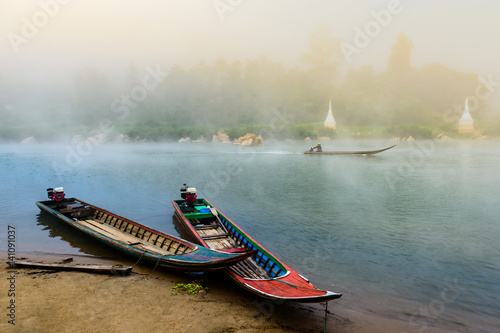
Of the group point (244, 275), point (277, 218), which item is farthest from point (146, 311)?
point (277, 218)

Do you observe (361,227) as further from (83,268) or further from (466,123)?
(466,123)

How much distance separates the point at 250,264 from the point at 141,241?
541 centimetres

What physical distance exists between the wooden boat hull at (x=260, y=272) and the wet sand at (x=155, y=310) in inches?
32.5

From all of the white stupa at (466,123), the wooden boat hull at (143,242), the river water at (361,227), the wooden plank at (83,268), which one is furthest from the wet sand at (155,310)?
the white stupa at (466,123)

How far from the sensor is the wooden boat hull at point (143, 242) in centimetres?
997

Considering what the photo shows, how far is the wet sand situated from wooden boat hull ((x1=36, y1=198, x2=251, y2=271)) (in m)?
0.92

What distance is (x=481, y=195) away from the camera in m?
28.7

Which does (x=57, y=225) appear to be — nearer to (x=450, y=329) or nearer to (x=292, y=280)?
(x=292, y=280)

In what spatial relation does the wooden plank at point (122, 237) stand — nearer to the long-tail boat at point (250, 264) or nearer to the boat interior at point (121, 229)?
the boat interior at point (121, 229)

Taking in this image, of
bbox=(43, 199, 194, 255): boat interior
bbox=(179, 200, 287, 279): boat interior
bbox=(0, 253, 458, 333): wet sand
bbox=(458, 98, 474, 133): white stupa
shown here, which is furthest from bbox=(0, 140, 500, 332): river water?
bbox=(458, 98, 474, 133): white stupa

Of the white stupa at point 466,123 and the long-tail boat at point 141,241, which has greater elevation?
the white stupa at point 466,123

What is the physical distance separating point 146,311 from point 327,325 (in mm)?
5253

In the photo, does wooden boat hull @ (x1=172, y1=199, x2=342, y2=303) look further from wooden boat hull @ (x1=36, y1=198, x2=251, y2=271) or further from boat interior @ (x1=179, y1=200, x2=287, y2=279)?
wooden boat hull @ (x1=36, y1=198, x2=251, y2=271)

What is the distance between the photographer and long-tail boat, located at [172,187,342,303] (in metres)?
8.19
